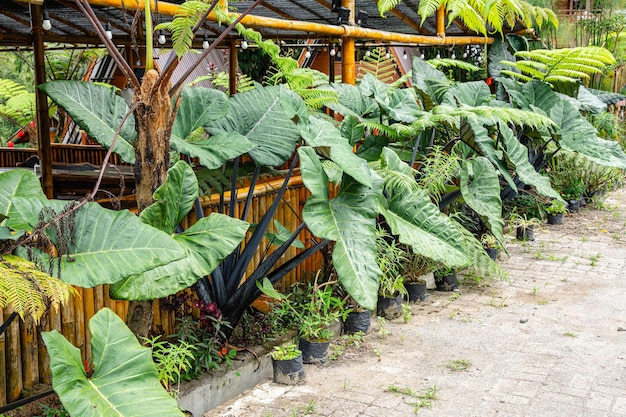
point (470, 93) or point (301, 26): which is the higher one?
point (301, 26)

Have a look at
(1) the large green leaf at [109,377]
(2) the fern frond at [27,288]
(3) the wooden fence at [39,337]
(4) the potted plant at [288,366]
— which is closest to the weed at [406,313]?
(4) the potted plant at [288,366]

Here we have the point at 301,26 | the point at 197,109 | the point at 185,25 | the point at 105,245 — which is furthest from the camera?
the point at 301,26

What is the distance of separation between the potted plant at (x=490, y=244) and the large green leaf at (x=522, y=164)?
0.68 meters

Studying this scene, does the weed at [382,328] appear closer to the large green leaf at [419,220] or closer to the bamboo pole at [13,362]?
the large green leaf at [419,220]

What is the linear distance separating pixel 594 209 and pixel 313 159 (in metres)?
7.20

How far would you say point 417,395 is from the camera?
415cm

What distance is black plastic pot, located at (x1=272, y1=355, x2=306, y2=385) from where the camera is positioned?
4.31 m

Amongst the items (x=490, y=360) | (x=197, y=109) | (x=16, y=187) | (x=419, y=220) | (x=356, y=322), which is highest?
(x=197, y=109)

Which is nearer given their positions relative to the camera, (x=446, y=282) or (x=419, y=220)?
(x=419, y=220)

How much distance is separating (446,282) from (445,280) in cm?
2

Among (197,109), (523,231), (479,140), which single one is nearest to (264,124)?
(197,109)

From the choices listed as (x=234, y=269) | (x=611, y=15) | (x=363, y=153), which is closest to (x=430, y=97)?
(x=363, y=153)

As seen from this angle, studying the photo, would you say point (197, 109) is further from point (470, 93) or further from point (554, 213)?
point (554, 213)

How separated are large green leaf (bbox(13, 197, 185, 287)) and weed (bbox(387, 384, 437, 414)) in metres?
1.82
